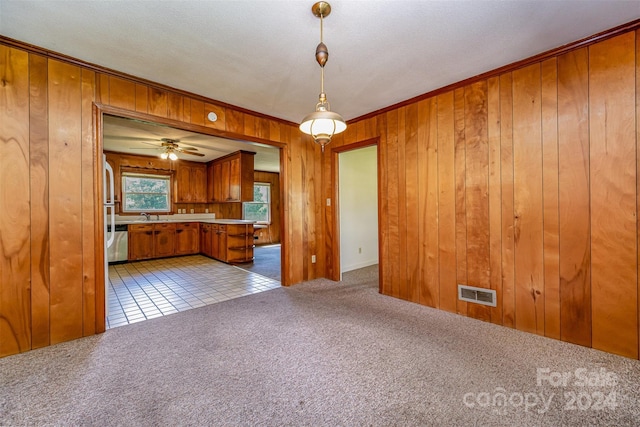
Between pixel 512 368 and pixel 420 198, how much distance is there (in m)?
1.76

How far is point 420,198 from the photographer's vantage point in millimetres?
3035

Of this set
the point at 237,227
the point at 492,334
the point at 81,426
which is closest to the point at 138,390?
Result: the point at 81,426

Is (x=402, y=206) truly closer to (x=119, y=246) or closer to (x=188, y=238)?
(x=188, y=238)

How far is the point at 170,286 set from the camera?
387cm

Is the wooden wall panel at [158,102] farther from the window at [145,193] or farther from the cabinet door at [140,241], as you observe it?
the window at [145,193]

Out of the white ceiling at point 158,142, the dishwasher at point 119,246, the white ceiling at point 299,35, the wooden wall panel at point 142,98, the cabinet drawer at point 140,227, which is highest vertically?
the white ceiling at point 158,142

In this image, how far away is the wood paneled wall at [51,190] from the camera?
2.02 m

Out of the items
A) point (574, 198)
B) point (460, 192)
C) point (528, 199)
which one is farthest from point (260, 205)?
point (574, 198)

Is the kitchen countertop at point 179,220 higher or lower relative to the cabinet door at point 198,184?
lower

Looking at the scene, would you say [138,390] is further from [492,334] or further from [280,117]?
[280,117]

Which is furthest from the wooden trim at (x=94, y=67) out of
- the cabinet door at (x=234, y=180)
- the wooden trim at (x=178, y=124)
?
the cabinet door at (x=234, y=180)

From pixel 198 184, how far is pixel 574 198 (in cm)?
716

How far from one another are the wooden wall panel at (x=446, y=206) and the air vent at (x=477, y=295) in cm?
7

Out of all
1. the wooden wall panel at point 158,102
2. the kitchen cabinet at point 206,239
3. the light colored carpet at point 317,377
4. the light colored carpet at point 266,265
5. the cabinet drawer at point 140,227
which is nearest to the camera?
the light colored carpet at point 317,377
